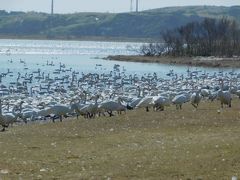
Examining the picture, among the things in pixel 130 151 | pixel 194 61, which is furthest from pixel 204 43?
pixel 130 151

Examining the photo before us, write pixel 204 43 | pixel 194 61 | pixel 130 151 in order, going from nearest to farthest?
pixel 130 151, pixel 194 61, pixel 204 43

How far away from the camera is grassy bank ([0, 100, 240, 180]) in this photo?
1226cm

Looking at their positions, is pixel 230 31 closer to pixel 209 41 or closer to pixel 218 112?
pixel 209 41

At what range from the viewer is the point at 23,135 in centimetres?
2023

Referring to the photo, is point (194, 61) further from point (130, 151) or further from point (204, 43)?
point (130, 151)

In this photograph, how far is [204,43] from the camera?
435ft

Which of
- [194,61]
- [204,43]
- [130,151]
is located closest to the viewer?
[130,151]

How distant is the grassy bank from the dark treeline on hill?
107762mm

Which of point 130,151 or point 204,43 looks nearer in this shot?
point 130,151

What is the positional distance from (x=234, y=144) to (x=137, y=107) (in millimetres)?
17581

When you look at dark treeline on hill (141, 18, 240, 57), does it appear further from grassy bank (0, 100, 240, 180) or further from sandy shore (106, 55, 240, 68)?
grassy bank (0, 100, 240, 180)

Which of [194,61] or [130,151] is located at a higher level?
[130,151]

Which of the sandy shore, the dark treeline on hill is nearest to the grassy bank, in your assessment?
the sandy shore

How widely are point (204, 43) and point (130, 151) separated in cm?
11911
